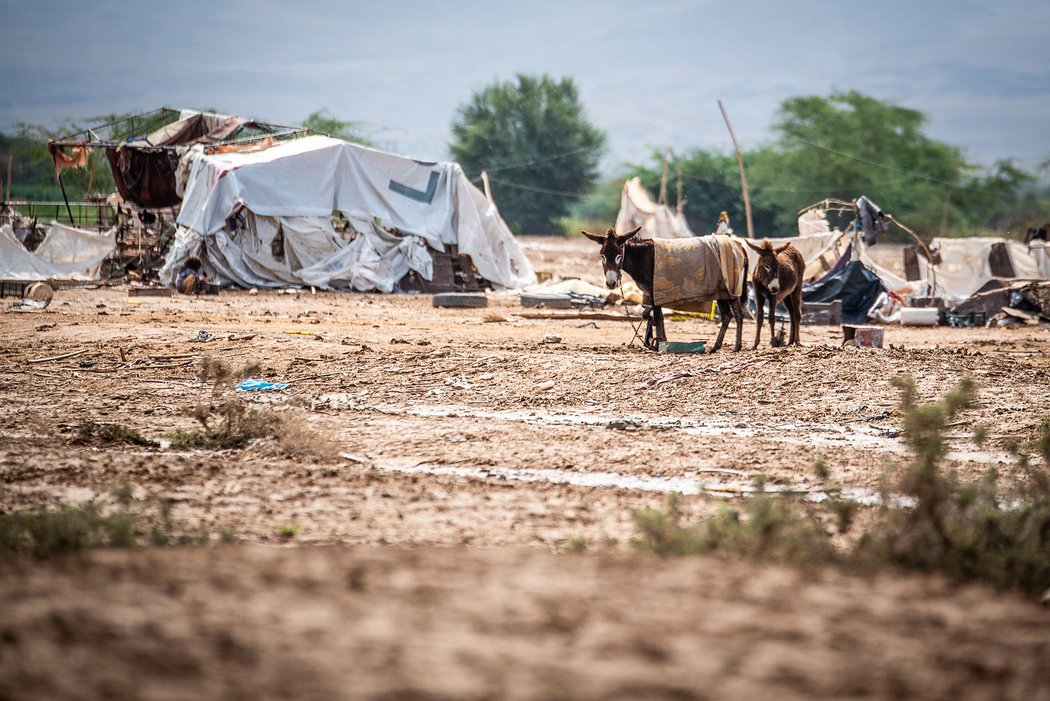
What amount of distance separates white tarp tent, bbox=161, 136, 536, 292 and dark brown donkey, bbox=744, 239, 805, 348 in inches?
421

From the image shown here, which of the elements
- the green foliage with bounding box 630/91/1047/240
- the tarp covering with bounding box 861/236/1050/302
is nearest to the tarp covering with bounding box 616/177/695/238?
the tarp covering with bounding box 861/236/1050/302

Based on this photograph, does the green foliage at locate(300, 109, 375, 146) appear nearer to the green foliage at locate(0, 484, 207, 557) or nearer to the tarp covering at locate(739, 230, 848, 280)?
the tarp covering at locate(739, 230, 848, 280)

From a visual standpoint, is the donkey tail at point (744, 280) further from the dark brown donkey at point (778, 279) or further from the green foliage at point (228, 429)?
the green foliage at point (228, 429)

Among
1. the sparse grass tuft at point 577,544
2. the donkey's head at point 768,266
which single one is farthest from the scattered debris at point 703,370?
the sparse grass tuft at point 577,544

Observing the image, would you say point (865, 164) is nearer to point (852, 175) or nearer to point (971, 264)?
point (852, 175)

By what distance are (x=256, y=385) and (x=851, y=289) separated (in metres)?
11.3

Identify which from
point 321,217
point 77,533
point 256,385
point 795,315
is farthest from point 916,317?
point 77,533

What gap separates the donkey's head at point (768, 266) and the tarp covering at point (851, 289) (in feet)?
20.0

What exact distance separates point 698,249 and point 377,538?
761 cm

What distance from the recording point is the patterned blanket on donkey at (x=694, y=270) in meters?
11.7

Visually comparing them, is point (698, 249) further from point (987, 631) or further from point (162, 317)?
point (987, 631)

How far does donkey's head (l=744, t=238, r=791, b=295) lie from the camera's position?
472 inches

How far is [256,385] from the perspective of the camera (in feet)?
31.9

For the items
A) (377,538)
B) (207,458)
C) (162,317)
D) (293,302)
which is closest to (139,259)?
(293,302)
